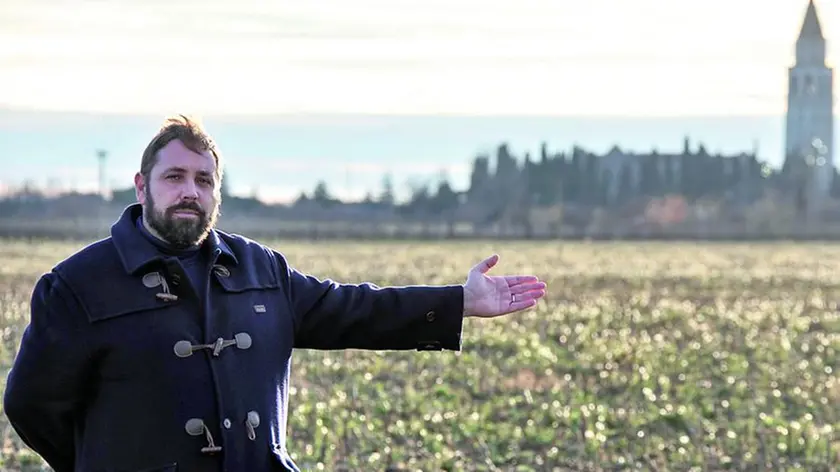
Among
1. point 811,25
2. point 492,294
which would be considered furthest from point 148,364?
point 811,25

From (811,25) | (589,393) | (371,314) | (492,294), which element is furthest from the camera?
(811,25)

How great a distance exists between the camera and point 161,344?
5098 millimetres

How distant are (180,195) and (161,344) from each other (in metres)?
0.55

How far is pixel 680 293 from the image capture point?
32.0m

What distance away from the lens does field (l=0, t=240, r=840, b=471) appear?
11.4m

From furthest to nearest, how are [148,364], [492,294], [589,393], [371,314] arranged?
[589,393]
[492,294]
[371,314]
[148,364]

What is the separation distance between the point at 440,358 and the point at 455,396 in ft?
11.0

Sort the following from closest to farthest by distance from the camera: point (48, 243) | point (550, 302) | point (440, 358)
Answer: point (440, 358) → point (550, 302) → point (48, 243)

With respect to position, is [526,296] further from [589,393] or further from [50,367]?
[589,393]

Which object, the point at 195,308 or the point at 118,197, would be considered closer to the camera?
the point at 195,308

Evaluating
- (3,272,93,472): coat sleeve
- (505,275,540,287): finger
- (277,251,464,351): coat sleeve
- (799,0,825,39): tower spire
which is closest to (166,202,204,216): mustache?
(3,272,93,472): coat sleeve

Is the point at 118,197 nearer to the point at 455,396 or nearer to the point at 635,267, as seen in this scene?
the point at 635,267

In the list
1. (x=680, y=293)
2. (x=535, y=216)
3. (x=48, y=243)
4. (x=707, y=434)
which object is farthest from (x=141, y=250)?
(x=535, y=216)

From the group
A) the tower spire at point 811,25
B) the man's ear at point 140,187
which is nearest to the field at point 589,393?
the man's ear at point 140,187
